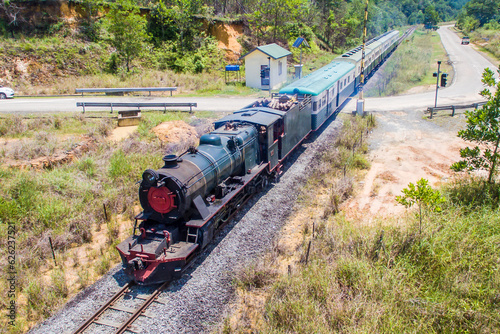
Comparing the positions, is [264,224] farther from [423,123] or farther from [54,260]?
[423,123]

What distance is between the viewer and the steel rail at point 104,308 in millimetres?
7333

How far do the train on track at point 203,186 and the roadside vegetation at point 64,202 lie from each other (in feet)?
5.03

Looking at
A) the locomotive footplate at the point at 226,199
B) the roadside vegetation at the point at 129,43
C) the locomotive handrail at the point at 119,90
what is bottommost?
the locomotive footplate at the point at 226,199

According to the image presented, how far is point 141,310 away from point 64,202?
5943mm

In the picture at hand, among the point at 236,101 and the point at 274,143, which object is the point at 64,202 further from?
the point at 236,101

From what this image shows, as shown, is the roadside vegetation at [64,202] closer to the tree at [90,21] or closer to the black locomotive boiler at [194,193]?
the black locomotive boiler at [194,193]

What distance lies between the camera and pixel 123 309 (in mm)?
7809

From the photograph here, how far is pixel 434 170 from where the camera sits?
1527 centimetres

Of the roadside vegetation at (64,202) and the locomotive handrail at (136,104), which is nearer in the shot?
the roadside vegetation at (64,202)

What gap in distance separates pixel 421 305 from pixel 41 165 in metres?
14.0

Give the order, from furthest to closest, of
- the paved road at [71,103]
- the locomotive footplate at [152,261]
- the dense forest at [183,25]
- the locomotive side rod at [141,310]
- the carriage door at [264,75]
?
the dense forest at [183,25] → the carriage door at [264,75] → the paved road at [71,103] → the locomotive footplate at [152,261] → the locomotive side rod at [141,310]

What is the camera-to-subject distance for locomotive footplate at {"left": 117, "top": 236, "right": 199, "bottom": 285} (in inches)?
331

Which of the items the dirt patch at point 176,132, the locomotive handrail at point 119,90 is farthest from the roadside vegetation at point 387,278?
the locomotive handrail at point 119,90

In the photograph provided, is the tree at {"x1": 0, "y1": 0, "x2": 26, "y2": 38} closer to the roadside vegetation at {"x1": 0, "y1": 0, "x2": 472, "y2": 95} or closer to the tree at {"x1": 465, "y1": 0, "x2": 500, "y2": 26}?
the roadside vegetation at {"x1": 0, "y1": 0, "x2": 472, "y2": 95}
